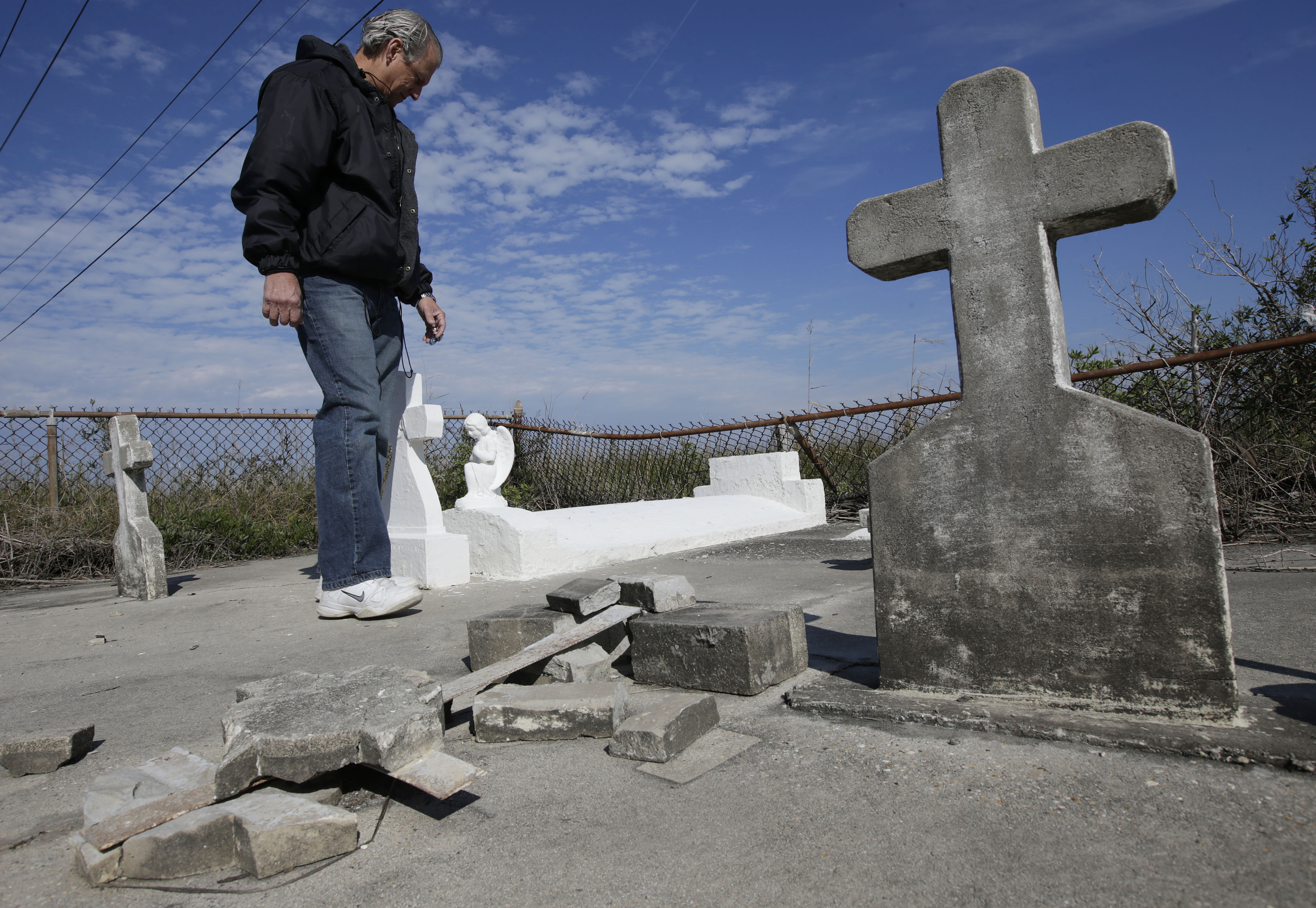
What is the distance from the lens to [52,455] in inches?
276

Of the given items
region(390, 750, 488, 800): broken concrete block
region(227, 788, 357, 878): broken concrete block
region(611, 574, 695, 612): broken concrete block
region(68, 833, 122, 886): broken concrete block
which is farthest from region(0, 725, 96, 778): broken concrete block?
region(611, 574, 695, 612): broken concrete block

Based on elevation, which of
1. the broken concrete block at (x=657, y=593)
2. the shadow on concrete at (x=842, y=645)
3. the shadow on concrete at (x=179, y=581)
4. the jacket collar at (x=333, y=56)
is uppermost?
the jacket collar at (x=333, y=56)

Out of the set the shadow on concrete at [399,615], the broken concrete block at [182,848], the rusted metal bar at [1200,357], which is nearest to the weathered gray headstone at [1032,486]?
the broken concrete block at [182,848]

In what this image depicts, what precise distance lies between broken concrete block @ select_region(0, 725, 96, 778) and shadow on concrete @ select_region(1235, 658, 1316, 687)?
321 cm

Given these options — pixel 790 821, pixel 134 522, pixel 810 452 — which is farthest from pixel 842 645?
pixel 810 452

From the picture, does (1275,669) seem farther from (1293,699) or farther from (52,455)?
(52,455)

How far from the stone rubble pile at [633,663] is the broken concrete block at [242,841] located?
0.62 meters

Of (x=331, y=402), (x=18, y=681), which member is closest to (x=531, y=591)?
(x=331, y=402)

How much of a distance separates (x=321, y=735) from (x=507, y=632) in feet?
3.31

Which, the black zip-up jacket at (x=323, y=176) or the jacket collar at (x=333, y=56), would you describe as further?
the jacket collar at (x=333, y=56)

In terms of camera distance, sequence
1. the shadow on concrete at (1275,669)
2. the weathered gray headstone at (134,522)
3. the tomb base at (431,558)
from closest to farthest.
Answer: the shadow on concrete at (1275,669)
the tomb base at (431,558)
the weathered gray headstone at (134,522)

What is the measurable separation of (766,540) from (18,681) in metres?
5.16

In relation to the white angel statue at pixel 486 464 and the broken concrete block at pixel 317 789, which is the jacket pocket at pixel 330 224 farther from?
the white angel statue at pixel 486 464

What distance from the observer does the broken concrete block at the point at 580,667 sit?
2.41 meters
